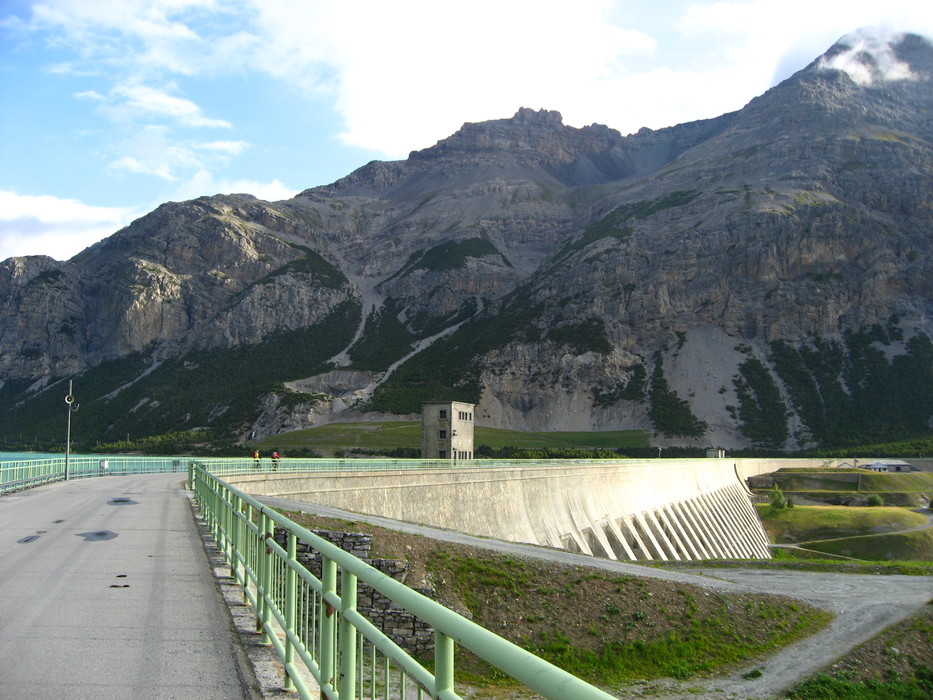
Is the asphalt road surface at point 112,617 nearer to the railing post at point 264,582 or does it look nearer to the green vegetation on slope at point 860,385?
the railing post at point 264,582

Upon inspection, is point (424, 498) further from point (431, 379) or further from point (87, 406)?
point (87, 406)

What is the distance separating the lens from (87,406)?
184 metres

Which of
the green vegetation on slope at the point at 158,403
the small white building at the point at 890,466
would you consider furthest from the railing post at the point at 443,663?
the green vegetation on slope at the point at 158,403

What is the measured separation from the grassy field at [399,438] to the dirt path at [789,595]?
86201 millimetres

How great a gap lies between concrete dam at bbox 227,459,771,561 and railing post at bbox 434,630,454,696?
95.1ft

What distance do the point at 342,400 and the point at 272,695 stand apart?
15652cm

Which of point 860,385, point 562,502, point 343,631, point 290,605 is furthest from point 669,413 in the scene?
point 343,631

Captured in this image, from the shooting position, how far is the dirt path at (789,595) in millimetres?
20000

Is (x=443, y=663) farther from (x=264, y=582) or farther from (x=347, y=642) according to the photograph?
(x=264, y=582)

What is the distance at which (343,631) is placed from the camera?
5586mm

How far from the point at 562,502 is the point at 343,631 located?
1923 inches

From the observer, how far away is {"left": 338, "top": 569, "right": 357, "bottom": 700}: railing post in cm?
539

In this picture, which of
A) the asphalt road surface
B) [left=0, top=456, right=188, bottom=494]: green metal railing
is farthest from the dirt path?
[left=0, top=456, right=188, bottom=494]: green metal railing

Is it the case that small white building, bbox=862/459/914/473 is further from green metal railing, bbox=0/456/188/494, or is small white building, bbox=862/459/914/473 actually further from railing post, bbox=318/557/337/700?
railing post, bbox=318/557/337/700
